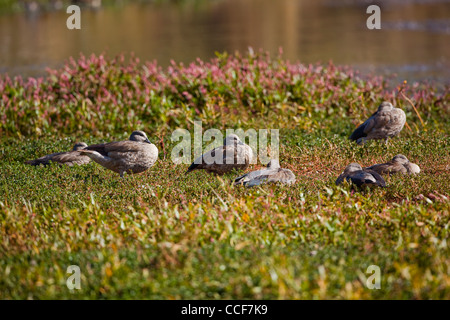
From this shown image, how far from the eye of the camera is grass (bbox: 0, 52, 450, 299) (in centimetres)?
506

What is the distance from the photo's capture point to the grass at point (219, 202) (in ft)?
16.6

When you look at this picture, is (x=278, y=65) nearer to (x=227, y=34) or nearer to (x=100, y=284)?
(x=100, y=284)

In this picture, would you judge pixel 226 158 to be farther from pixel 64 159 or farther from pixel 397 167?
pixel 64 159

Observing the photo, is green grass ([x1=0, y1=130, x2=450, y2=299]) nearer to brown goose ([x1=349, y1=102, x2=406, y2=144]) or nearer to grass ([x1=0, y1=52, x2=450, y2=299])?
grass ([x1=0, y1=52, x2=450, y2=299])

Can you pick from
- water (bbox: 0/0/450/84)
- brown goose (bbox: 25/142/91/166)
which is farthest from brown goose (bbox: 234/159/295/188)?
water (bbox: 0/0/450/84)

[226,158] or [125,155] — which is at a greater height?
[125,155]

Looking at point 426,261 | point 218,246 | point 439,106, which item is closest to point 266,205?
point 218,246

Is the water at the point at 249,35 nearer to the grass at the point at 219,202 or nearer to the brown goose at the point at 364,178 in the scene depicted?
the grass at the point at 219,202

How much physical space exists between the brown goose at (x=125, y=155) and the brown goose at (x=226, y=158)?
0.69 meters

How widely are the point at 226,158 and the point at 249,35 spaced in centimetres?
2189

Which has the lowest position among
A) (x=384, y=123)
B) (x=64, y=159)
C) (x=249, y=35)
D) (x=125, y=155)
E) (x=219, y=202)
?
(x=219, y=202)

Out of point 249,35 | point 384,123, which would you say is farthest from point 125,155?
point 249,35

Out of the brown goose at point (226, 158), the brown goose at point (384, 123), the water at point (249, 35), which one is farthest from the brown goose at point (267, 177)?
the water at point (249, 35)

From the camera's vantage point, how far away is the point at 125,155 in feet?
27.5
